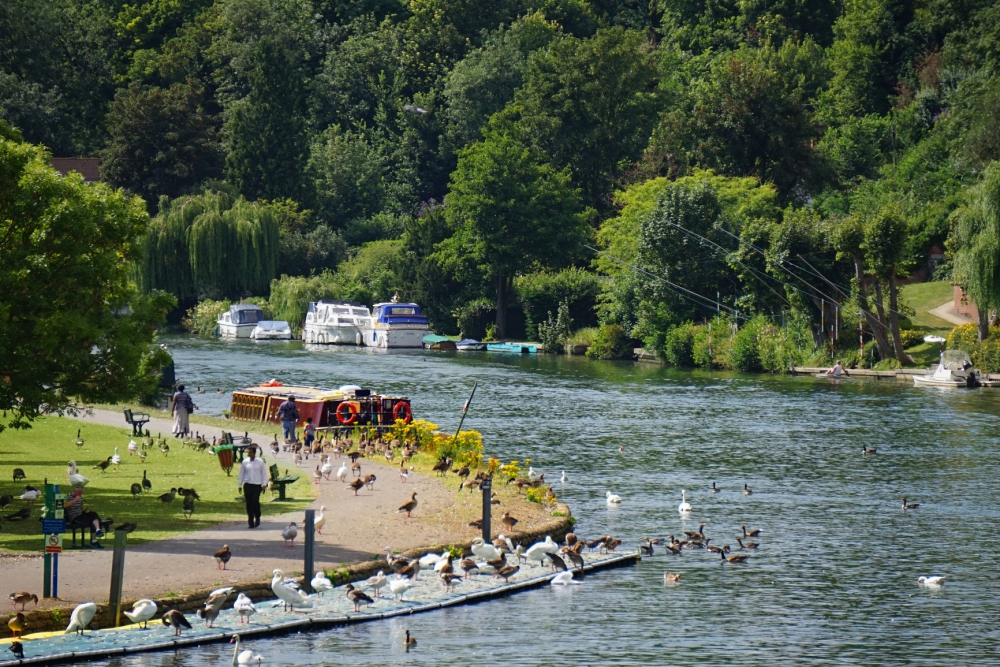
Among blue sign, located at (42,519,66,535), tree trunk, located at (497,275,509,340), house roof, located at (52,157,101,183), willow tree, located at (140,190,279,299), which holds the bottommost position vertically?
blue sign, located at (42,519,66,535)

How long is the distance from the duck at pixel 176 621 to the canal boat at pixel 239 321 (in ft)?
291

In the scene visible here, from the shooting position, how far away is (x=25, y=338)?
100 feet

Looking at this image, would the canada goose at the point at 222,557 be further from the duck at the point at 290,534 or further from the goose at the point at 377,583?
the goose at the point at 377,583

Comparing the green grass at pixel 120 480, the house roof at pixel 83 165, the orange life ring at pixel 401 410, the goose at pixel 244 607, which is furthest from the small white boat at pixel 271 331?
the goose at pixel 244 607

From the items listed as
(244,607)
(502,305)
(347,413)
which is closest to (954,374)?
(347,413)

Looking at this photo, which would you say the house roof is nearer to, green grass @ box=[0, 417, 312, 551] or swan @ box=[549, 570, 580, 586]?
green grass @ box=[0, 417, 312, 551]

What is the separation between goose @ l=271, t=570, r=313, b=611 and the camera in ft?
83.3

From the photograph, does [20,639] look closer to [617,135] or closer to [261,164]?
[617,135]

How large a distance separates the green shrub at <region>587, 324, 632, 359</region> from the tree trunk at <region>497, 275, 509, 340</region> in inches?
616

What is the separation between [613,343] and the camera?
9638 centimetres

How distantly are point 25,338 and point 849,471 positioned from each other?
26490 millimetres

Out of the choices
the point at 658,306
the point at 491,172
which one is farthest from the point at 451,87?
the point at 658,306

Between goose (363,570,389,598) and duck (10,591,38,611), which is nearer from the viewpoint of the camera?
duck (10,591,38,611)

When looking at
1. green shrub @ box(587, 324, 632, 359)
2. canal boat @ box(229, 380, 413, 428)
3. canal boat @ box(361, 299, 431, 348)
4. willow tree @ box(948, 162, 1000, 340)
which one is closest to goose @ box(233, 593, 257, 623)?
canal boat @ box(229, 380, 413, 428)
